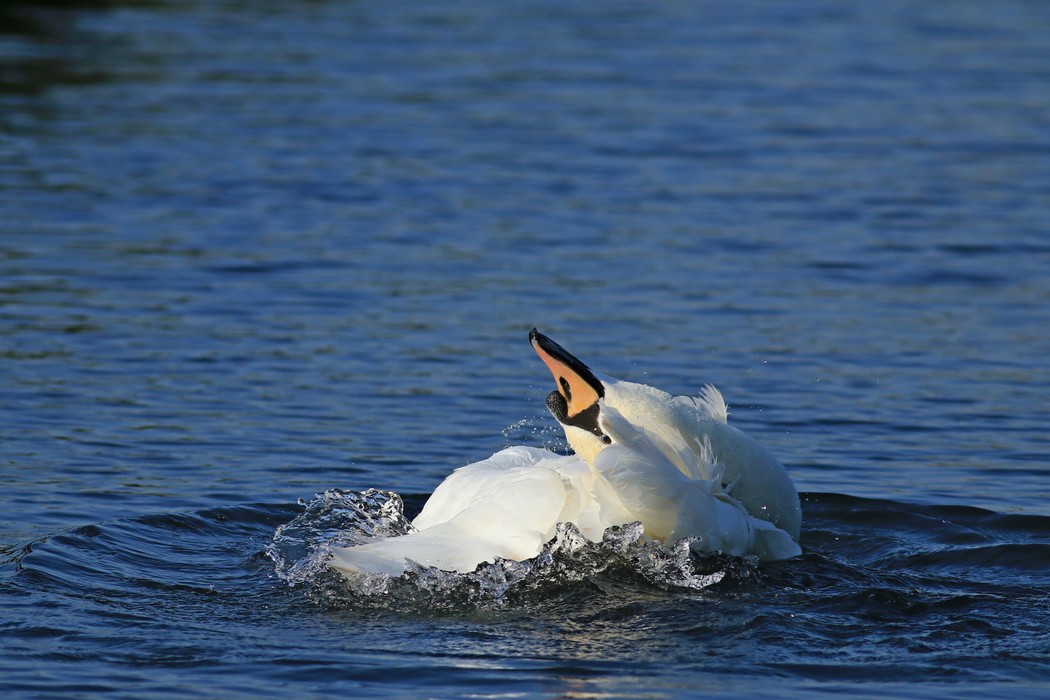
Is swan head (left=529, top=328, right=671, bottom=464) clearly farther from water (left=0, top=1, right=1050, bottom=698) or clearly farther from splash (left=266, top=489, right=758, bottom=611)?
water (left=0, top=1, right=1050, bottom=698)

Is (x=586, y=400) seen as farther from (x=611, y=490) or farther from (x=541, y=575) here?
(x=541, y=575)

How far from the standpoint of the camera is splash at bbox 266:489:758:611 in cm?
636

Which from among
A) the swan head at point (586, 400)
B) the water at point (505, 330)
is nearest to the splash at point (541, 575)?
the water at point (505, 330)

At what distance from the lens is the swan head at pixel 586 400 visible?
21.4ft

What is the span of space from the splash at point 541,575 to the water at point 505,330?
0.02 meters

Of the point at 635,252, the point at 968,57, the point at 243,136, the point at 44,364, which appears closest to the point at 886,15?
the point at 968,57

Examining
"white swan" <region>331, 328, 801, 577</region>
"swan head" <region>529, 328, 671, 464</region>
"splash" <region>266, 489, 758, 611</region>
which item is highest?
"swan head" <region>529, 328, 671, 464</region>

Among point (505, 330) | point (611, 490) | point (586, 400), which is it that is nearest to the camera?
point (611, 490)

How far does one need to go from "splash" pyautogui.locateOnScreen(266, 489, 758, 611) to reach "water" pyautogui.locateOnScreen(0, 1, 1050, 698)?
21 millimetres

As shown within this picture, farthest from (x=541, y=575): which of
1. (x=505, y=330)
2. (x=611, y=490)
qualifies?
(x=505, y=330)

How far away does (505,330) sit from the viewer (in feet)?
34.6

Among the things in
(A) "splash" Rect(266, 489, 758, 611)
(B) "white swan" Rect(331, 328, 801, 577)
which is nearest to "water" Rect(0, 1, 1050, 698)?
(A) "splash" Rect(266, 489, 758, 611)

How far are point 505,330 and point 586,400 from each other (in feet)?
13.0

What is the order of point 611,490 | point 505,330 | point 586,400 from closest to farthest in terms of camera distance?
point 611,490
point 586,400
point 505,330
